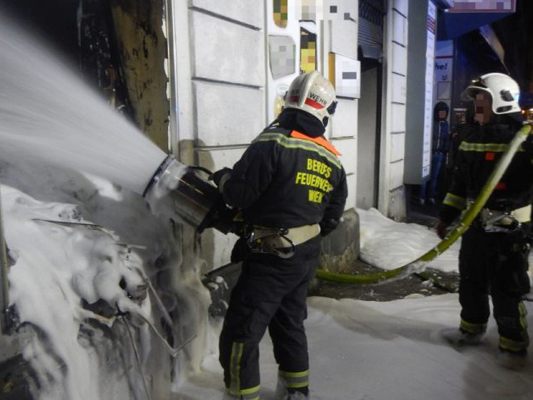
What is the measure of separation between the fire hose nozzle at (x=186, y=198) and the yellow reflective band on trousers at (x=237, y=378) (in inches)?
22.5

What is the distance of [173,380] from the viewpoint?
2.72 metres

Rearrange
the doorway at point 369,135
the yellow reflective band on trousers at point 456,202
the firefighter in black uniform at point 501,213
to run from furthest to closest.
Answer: the doorway at point 369,135 → the yellow reflective band on trousers at point 456,202 → the firefighter in black uniform at point 501,213

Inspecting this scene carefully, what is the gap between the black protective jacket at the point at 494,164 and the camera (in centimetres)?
294

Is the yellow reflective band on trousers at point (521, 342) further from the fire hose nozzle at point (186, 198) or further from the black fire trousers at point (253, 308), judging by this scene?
the fire hose nozzle at point (186, 198)

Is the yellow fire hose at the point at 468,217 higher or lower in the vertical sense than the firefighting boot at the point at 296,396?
higher

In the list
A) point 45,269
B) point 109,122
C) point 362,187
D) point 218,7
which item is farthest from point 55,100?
point 362,187

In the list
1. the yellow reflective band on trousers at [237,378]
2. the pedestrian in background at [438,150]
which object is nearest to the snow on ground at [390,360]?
the yellow reflective band on trousers at [237,378]

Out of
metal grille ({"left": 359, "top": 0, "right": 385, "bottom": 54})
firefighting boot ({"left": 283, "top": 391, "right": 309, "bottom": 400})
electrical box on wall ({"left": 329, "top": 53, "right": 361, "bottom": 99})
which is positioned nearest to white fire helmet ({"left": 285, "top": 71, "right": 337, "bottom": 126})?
firefighting boot ({"left": 283, "top": 391, "right": 309, "bottom": 400})

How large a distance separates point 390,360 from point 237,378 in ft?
3.98

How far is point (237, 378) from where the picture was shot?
7.61ft

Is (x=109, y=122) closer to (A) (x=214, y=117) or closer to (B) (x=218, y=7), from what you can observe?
(A) (x=214, y=117)

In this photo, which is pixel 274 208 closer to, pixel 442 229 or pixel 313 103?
pixel 313 103

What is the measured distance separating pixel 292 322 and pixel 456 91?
12.1m

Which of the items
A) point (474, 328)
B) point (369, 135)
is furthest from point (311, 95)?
point (369, 135)
